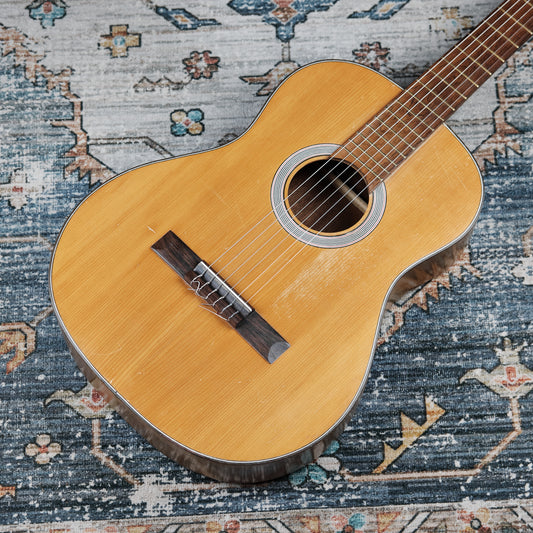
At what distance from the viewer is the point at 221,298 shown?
A: 132 cm

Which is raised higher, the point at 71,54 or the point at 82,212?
the point at 71,54

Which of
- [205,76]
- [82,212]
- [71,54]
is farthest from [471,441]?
[71,54]

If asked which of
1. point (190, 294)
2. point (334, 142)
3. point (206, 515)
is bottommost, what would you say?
point (206, 515)

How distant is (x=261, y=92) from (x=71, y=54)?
0.54 m

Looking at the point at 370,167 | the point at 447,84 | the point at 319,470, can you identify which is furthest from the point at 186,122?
the point at 319,470

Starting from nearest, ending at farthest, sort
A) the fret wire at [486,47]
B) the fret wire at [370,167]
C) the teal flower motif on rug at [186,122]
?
the fret wire at [370,167] → the fret wire at [486,47] → the teal flower motif on rug at [186,122]

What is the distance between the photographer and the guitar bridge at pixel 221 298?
4.26 feet

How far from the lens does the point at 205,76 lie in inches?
70.6

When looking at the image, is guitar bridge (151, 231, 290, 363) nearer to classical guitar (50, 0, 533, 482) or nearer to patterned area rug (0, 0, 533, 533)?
classical guitar (50, 0, 533, 482)

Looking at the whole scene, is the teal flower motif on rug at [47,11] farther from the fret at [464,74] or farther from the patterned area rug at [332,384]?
the fret at [464,74]

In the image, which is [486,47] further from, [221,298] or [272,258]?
[221,298]

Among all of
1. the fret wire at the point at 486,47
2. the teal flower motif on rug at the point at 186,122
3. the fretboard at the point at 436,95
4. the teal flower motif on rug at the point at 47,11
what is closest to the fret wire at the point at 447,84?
the fretboard at the point at 436,95

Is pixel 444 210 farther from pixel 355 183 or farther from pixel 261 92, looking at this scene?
pixel 261 92

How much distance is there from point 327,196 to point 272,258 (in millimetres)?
220
